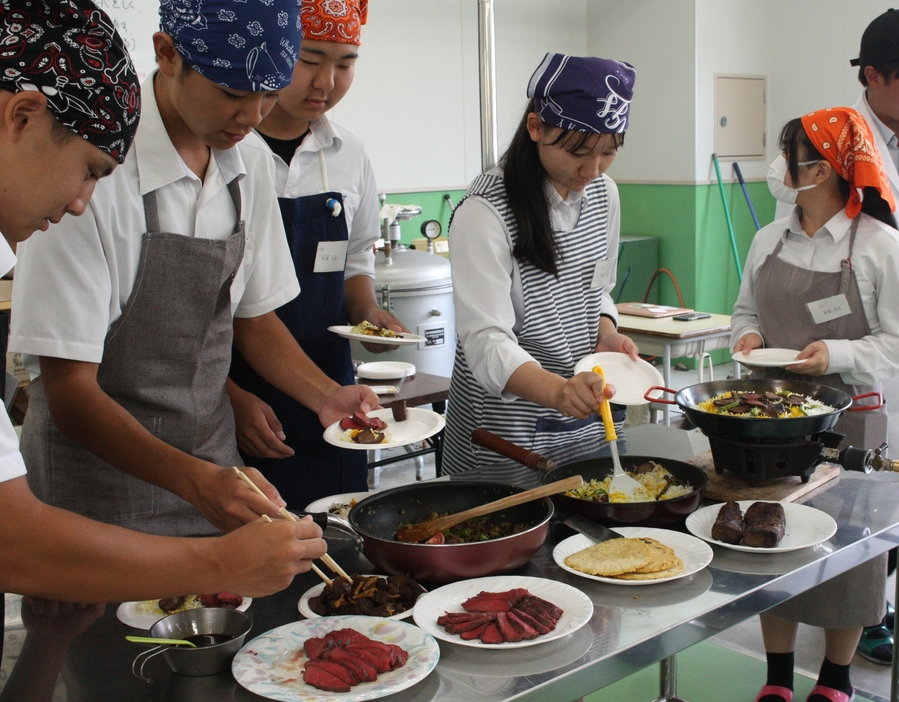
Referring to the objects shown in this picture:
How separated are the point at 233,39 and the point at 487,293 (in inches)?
34.3

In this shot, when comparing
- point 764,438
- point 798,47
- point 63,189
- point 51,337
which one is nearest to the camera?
point 63,189

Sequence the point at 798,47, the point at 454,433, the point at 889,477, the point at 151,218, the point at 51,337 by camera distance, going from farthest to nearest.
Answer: the point at 798,47
the point at 454,433
the point at 889,477
the point at 151,218
the point at 51,337

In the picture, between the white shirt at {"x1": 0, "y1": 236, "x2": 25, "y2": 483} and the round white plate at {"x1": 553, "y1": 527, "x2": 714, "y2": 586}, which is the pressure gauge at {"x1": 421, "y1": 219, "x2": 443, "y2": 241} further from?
the white shirt at {"x1": 0, "y1": 236, "x2": 25, "y2": 483}

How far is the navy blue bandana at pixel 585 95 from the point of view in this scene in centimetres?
206

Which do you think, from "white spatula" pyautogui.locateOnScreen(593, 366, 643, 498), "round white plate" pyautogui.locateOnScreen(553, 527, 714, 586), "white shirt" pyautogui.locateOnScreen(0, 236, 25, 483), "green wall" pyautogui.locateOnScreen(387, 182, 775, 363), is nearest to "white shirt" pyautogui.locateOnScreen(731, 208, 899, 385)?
"white spatula" pyautogui.locateOnScreen(593, 366, 643, 498)

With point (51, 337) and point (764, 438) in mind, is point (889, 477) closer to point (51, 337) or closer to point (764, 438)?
point (764, 438)

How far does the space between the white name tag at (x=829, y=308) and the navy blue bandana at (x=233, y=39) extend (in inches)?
71.4

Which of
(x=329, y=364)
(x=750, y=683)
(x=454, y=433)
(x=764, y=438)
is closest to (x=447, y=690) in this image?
(x=764, y=438)

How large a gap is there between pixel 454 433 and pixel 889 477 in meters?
1.09

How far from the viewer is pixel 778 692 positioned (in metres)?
2.60

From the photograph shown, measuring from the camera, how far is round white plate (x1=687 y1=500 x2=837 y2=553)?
1.64 metres

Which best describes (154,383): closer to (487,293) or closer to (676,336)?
(487,293)

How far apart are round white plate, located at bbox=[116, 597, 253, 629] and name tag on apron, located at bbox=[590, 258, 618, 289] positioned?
1297mm

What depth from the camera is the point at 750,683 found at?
2.84 m
